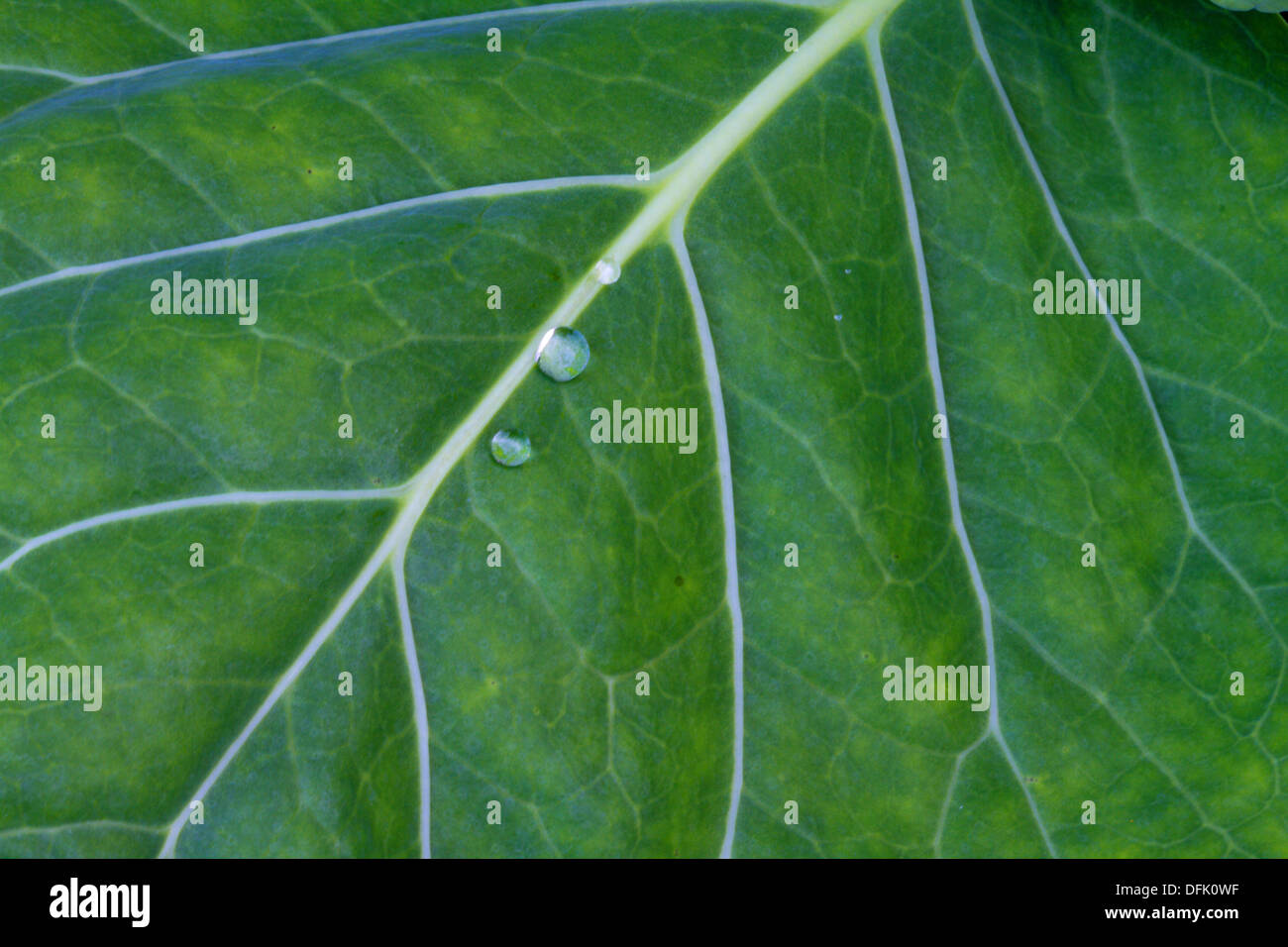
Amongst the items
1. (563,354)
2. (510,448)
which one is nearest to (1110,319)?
(563,354)

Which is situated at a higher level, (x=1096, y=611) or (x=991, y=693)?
(x=1096, y=611)

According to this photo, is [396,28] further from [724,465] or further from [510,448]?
[724,465]

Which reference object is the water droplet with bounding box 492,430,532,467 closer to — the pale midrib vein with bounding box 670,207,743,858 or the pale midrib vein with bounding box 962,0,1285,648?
the pale midrib vein with bounding box 670,207,743,858

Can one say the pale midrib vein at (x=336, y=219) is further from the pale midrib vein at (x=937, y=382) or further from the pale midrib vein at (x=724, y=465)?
the pale midrib vein at (x=937, y=382)

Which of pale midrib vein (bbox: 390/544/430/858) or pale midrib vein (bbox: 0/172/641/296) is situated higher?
pale midrib vein (bbox: 0/172/641/296)

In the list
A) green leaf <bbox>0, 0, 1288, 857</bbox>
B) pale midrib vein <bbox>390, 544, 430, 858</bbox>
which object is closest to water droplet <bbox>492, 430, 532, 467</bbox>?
green leaf <bbox>0, 0, 1288, 857</bbox>
